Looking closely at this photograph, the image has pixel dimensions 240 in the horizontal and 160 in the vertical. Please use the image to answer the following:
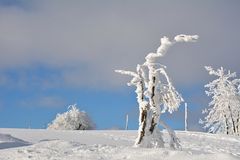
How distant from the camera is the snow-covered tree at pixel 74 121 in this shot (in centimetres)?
5850

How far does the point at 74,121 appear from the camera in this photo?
5881 centimetres

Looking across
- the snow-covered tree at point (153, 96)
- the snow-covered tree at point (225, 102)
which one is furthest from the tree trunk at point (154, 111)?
the snow-covered tree at point (225, 102)

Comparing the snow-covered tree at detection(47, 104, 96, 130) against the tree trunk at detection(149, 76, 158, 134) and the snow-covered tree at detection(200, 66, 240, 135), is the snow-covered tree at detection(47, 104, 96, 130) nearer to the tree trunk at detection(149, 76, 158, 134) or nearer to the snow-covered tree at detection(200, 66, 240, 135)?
the snow-covered tree at detection(200, 66, 240, 135)

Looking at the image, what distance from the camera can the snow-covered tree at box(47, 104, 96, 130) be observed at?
5850 cm

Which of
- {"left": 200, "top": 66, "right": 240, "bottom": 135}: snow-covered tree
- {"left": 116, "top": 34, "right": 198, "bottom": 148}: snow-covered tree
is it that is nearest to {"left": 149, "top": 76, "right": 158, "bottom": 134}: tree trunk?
{"left": 116, "top": 34, "right": 198, "bottom": 148}: snow-covered tree

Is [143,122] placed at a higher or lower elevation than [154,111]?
lower

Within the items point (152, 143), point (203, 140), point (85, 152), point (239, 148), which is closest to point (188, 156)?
point (85, 152)

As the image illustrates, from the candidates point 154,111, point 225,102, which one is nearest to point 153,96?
point 154,111

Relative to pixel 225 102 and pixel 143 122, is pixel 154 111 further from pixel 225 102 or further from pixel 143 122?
pixel 225 102

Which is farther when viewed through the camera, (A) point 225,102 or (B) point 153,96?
(A) point 225,102

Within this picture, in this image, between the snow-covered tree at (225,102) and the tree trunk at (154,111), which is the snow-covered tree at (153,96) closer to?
the tree trunk at (154,111)

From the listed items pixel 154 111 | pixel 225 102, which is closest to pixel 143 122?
pixel 154 111

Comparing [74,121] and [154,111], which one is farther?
[74,121]

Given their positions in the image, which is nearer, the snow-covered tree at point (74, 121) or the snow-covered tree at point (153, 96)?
the snow-covered tree at point (153, 96)
